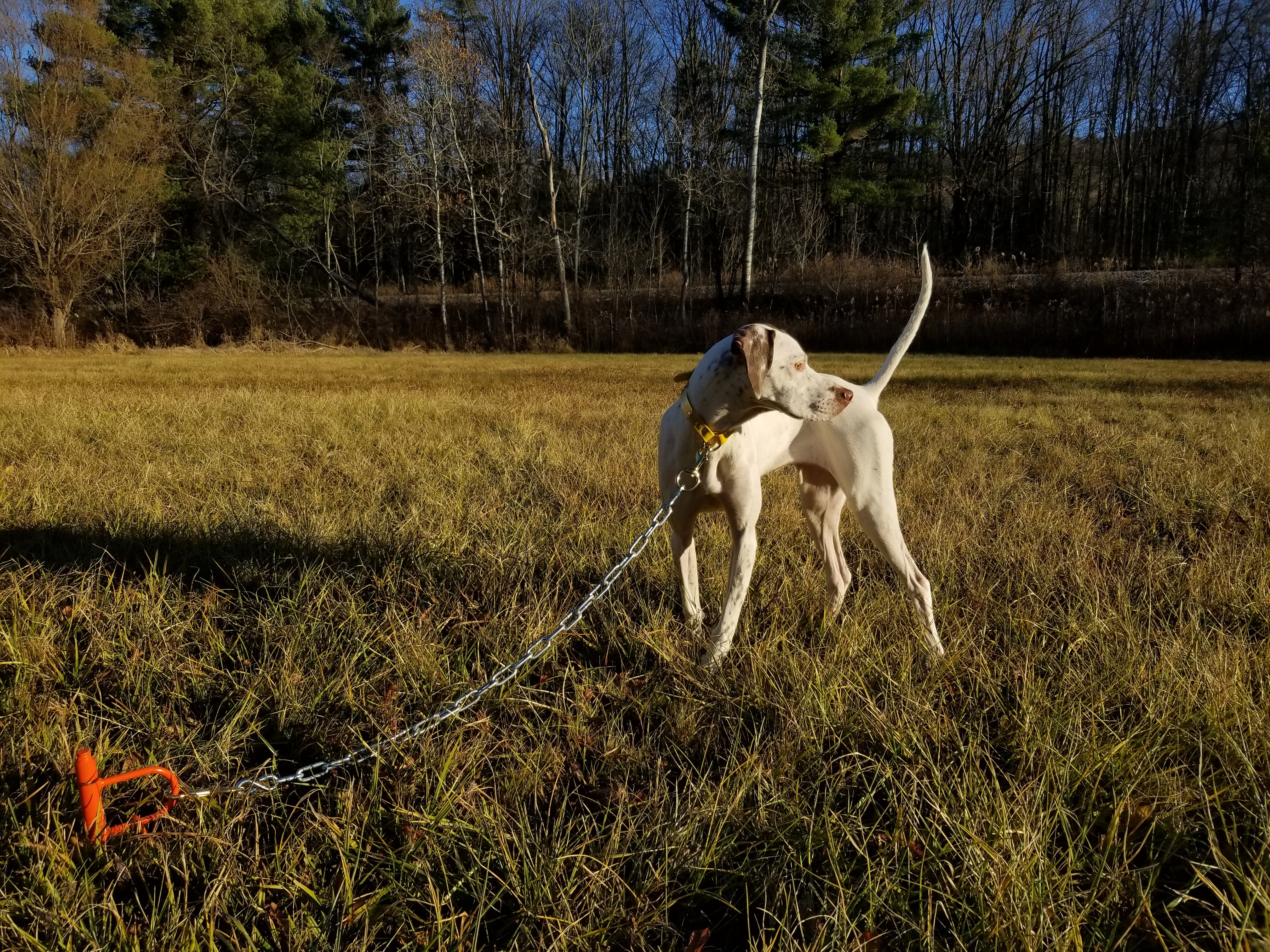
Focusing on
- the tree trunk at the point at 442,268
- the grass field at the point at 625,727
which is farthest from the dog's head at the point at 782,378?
the tree trunk at the point at 442,268

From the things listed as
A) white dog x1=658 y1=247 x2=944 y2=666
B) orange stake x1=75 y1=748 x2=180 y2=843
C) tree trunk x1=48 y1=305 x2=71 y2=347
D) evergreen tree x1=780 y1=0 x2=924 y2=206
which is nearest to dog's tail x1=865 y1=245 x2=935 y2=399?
white dog x1=658 y1=247 x2=944 y2=666

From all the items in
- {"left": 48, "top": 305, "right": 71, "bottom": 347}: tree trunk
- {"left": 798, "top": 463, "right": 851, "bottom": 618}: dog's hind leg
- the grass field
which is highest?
{"left": 48, "top": 305, "right": 71, "bottom": 347}: tree trunk

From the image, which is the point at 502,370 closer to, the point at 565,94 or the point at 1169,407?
the point at 1169,407

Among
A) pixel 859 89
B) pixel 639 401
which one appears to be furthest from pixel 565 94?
pixel 639 401

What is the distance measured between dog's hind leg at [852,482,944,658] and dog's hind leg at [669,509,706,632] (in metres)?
0.63

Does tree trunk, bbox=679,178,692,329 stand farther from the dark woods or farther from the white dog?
the white dog

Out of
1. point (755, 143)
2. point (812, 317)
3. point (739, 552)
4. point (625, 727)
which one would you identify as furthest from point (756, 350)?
point (755, 143)

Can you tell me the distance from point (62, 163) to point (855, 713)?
94.6 feet

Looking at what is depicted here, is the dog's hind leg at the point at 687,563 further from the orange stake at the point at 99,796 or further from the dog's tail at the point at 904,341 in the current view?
the orange stake at the point at 99,796

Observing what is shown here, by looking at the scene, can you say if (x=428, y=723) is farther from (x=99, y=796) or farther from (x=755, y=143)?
(x=755, y=143)

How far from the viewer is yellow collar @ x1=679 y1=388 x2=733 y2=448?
2.27 metres

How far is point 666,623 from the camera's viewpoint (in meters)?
2.52

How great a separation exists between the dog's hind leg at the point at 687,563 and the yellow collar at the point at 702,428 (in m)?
0.34

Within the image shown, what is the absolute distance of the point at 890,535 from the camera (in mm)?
2676
